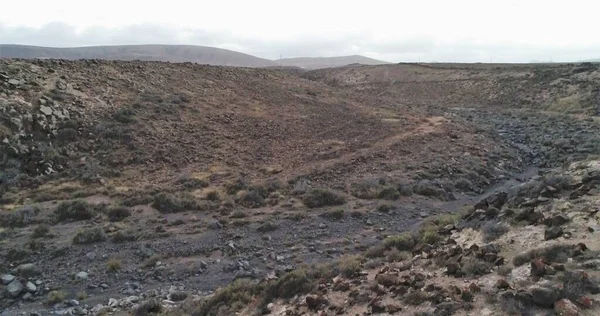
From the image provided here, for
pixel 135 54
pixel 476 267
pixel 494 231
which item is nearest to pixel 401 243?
pixel 494 231

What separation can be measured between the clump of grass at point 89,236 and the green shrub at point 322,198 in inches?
262

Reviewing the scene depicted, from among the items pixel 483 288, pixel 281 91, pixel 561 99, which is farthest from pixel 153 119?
pixel 561 99

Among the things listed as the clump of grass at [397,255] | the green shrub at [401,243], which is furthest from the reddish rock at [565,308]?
the green shrub at [401,243]

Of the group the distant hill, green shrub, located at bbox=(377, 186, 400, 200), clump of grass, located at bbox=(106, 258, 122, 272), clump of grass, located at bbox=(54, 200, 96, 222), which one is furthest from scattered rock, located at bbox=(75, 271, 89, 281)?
the distant hill

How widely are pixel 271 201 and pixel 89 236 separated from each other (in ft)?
19.8

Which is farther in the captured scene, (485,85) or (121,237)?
(485,85)

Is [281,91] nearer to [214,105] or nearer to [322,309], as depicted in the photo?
[214,105]

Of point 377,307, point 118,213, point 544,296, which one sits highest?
point 544,296

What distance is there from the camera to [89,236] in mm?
12641

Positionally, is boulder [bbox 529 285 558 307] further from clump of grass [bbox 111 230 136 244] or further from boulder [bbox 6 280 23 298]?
clump of grass [bbox 111 230 136 244]

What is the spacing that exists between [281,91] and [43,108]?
18965 mm

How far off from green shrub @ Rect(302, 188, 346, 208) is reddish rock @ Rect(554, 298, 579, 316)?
10.3 metres

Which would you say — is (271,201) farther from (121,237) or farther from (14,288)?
(14,288)

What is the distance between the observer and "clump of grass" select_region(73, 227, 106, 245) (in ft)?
41.1
